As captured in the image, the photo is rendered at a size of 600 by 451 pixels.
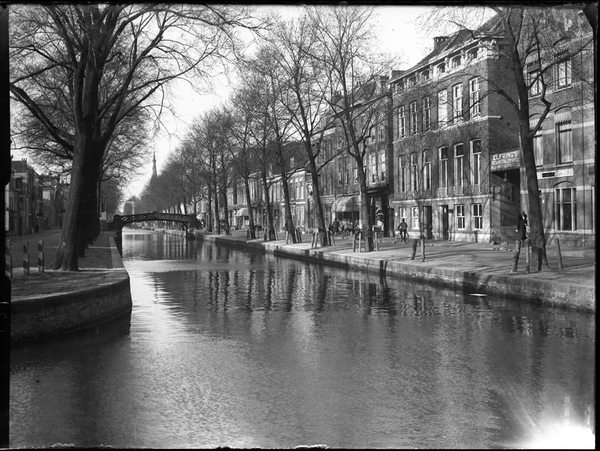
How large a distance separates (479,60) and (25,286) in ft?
99.4

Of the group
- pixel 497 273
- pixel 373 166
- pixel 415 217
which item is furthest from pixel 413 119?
pixel 497 273

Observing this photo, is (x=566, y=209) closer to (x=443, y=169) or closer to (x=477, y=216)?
(x=477, y=216)

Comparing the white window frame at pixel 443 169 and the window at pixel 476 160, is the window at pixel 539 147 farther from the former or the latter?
the white window frame at pixel 443 169

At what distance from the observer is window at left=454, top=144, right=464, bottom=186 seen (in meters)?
38.0

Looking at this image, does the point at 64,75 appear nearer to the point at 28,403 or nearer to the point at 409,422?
the point at 28,403

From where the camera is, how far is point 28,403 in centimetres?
625

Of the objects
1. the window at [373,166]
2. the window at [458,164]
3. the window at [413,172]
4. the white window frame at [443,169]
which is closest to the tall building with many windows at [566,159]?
the window at [458,164]

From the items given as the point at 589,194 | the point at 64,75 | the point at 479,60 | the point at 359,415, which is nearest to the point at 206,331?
the point at 359,415

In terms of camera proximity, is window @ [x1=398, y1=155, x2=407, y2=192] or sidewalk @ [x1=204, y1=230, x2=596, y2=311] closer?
sidewalk @ [x1=204, y1=230, x2=596, y2=311]

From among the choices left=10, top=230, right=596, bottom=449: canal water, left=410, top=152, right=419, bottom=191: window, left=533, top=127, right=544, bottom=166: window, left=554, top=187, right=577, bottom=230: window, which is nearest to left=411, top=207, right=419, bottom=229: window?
left=410, top=152, right=419, bottom=191: window

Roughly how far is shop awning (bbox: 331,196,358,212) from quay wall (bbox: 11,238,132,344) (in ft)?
133

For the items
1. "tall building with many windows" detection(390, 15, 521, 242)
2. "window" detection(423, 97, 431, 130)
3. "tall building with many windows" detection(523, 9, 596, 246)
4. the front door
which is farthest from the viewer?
the front door

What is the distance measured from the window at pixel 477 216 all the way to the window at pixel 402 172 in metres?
9.29

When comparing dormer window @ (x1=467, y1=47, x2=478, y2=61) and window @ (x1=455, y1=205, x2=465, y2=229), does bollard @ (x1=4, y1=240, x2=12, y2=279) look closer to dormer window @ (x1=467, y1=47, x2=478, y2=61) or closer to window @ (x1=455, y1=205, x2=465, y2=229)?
window @ (x1=455, y1=205, x2=465, y2=229)
